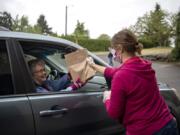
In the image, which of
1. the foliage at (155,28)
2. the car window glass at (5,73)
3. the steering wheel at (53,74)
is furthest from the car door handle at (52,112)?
the foliage at (155,28)

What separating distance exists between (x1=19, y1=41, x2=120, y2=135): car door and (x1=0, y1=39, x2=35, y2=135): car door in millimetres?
86

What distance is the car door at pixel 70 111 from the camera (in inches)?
159

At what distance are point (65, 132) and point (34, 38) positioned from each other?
96 cm

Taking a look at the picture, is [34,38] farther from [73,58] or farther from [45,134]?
[45,134]

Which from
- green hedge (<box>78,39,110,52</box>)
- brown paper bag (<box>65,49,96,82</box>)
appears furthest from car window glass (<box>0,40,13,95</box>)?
green hedge (<box>78,39,110,52</box>)

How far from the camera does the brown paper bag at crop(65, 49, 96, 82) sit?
4.51 metres

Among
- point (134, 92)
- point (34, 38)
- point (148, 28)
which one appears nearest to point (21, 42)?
point (34, 38)

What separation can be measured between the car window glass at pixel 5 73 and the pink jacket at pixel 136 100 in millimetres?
877

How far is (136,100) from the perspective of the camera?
3.79 meters

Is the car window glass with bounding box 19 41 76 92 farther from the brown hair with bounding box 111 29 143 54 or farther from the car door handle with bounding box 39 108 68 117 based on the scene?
the brown hair with bounding box 111 29 143 54

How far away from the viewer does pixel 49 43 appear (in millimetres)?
4488

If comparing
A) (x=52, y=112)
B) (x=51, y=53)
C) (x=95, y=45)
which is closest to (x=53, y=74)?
(x=51, y=53)

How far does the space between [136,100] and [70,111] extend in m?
0.75

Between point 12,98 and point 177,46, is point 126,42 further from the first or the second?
point 177,46
